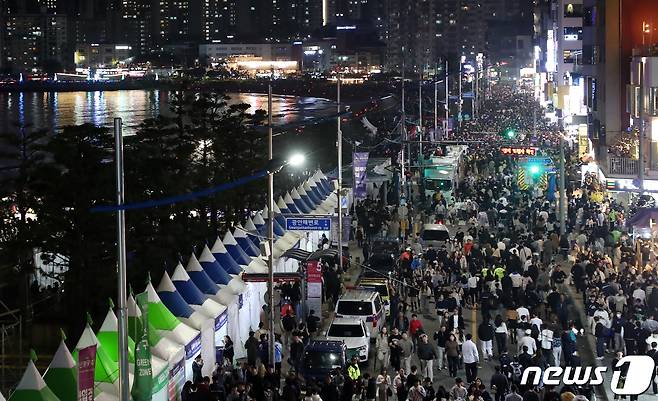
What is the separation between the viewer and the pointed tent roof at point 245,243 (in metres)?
27.8

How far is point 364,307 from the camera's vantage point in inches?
940

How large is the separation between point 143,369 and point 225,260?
9226 mm

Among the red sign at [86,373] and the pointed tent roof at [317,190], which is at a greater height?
the pointed tent roof at [317,190]

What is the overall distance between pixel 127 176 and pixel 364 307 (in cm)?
1104

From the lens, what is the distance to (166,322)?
19.5m

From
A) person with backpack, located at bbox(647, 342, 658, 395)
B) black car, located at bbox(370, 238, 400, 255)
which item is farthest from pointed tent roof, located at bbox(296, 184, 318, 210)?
person with backpack, located at bbox(647, 342, 658, 395)

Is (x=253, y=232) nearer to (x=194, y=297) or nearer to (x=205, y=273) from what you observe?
(x=205, y=273)

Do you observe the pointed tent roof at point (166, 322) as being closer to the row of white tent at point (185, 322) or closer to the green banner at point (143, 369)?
the row of white tent at point (185, 322)

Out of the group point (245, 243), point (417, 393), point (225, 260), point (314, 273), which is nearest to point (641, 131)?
point (314, 273)

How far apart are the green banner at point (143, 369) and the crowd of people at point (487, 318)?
57.9 inches

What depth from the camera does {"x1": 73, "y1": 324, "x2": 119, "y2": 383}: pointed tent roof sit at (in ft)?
54.9

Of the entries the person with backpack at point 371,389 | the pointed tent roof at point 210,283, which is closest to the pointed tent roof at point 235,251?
the pointed tent roof at point 210,283

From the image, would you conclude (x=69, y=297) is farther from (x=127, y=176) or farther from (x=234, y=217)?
(x=234, y=217)

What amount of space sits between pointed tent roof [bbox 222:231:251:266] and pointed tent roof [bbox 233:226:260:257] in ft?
2.31
